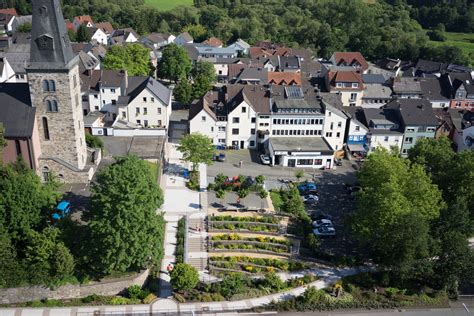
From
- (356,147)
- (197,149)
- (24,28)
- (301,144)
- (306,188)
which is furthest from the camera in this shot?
(24,28)

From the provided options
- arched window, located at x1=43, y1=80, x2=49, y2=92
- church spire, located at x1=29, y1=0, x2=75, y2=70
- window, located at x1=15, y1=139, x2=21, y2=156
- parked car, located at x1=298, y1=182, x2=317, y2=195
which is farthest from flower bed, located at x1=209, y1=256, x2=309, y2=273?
church spire, located at x1=29, y1=0, x2=75, y2=70

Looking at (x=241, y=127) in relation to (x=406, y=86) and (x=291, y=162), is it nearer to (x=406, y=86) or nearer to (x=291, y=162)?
(x=291, y=162)

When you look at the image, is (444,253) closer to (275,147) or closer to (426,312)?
(426,312)

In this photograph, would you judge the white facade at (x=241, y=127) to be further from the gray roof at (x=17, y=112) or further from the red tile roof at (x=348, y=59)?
the red tile roof at (x=348, y=59)

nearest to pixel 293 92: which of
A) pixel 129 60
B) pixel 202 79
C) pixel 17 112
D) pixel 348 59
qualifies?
pixel 202 79

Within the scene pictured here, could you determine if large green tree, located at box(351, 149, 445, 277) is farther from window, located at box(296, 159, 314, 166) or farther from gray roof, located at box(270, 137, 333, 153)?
gray roof, located at box(270, 137, 333, 153)

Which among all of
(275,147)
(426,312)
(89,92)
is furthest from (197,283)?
(89,92)

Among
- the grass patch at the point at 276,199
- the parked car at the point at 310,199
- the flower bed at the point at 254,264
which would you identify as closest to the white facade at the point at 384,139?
the parked car at the point at 310,199
